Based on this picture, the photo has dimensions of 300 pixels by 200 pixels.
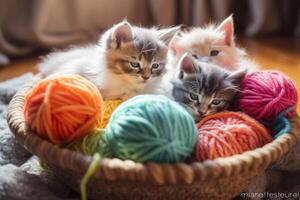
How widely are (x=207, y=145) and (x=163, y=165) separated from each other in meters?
0.14

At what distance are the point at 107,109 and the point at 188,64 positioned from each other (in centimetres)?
24

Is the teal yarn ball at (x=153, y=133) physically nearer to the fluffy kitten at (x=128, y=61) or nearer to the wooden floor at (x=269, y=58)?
the fluffy kitten at (x=128, y=61)

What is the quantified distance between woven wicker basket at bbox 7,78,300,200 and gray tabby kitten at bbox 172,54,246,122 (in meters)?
0.19

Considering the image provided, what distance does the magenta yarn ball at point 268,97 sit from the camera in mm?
1090

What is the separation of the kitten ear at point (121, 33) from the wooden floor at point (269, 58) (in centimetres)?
88

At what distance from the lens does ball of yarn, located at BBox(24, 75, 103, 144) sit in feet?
3.19

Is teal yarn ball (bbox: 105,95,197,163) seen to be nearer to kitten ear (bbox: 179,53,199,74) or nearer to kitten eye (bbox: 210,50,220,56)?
kitten ear (bbox: 179,53,199,74)

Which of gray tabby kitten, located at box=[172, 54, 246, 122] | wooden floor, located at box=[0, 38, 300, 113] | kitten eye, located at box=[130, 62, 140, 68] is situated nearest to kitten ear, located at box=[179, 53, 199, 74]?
gray tabby kitten, located at box=[172, 54, 246, 122]

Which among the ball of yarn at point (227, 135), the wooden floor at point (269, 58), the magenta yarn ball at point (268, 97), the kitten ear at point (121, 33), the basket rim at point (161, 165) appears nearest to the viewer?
the basket rim at point (161, 165)

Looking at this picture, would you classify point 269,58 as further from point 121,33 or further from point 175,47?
point 121,33

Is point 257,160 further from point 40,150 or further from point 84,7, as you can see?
point 84,7

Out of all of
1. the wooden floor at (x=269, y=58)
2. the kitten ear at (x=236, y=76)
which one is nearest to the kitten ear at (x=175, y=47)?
the kitten ear at (x=236, y=76)

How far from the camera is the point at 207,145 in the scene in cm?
97

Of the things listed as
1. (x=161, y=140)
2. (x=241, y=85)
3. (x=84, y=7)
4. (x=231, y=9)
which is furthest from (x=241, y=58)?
(x=231, y=9)
